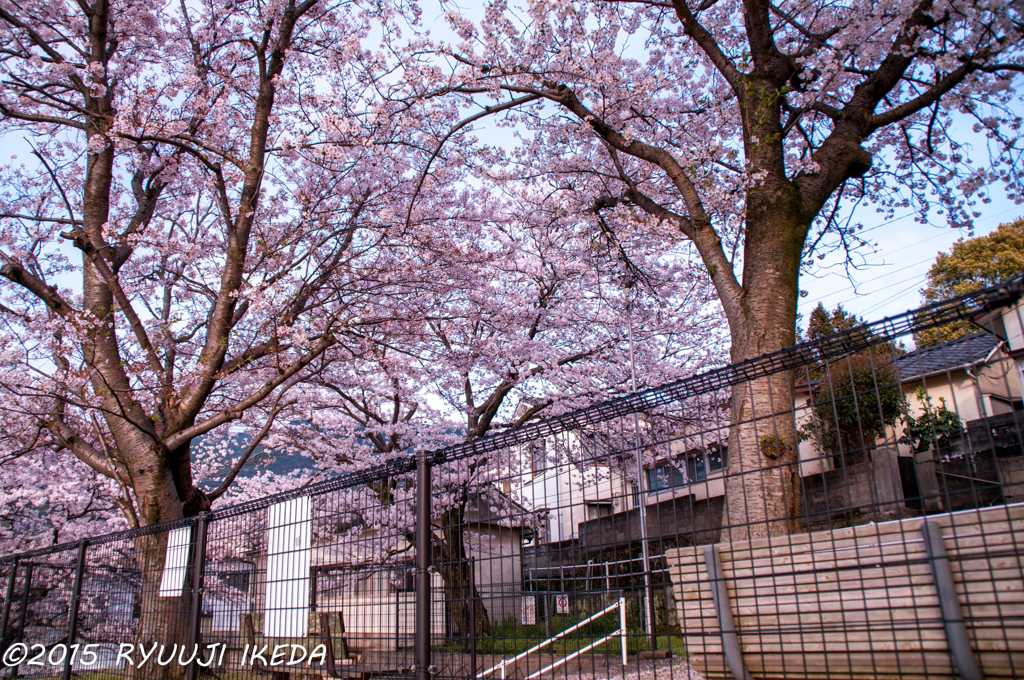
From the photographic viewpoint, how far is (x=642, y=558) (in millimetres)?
2908

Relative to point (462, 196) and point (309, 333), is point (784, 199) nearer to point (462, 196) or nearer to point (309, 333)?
point (309, 333)

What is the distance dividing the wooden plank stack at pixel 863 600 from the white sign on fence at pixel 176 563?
14.2ft

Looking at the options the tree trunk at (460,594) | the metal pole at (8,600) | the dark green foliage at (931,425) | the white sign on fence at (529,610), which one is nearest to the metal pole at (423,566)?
the tree trunk at (460,594)

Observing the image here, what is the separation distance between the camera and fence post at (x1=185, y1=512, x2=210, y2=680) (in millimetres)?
4875

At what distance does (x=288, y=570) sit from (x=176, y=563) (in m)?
1.84

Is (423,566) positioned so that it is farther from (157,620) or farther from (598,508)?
(157,620)

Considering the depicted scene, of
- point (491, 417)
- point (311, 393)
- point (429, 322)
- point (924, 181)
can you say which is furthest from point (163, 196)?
point (924, 181)

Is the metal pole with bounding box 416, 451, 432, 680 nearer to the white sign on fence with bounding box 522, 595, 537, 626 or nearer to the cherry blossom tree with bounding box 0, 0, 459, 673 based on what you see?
the white sign on fence with bounding box 522, 595, 537, 626

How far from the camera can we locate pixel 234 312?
28.7 ft

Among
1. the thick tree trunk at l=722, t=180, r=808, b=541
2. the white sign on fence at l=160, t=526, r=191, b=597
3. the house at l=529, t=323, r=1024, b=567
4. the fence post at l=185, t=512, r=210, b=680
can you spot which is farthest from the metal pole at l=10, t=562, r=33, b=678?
the thick tree trunk at l=722, t=180, r=808, b=541

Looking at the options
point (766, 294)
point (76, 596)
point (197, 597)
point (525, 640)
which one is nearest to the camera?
point (525, 640)

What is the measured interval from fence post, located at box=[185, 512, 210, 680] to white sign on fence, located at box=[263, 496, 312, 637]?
37.8 inches

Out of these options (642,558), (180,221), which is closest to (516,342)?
(180,221)

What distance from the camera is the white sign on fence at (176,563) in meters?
5.30
